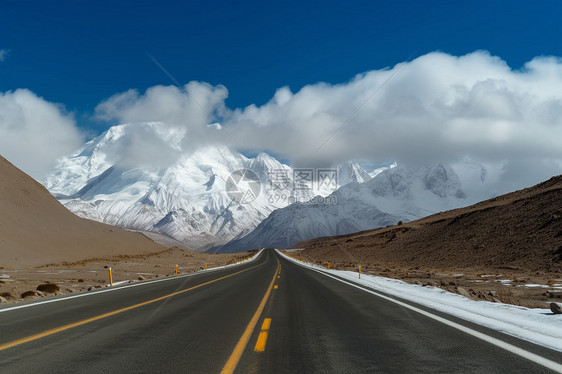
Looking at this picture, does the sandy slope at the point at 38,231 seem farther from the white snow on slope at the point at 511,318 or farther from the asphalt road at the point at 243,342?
the white snow on slope at the point at 511,318

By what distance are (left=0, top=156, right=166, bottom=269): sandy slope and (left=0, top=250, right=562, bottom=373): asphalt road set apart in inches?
1959

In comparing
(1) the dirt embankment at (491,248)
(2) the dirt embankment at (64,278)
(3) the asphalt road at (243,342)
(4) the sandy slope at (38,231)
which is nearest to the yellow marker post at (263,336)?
(3) the asphalt road at (243,342)

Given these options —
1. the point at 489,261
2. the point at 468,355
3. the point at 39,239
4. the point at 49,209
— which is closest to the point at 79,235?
the point at 49,209

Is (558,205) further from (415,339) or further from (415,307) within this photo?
(415,339)

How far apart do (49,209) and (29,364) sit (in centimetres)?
8742

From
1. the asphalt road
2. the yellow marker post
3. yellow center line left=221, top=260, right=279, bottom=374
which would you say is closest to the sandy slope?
the asphalt road

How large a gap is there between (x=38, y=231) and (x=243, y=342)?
76.1m

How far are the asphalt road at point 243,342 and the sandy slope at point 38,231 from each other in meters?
49.8

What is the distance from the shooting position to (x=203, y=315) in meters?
9.97

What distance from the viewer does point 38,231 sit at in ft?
228

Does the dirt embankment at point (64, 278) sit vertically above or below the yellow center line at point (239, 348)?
below

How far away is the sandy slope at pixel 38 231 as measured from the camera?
58.9 meters

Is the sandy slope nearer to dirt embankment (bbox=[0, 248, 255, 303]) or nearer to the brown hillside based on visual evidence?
dirt embankment (bbox=[0, 248, 255, 303])

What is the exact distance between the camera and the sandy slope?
193 feet
